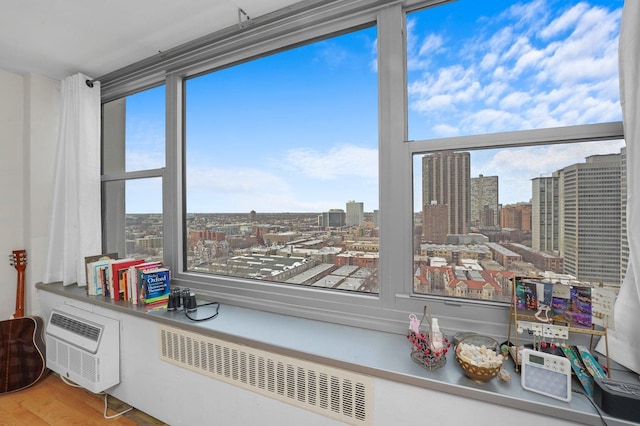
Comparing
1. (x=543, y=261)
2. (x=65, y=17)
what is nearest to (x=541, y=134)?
(x=543, y=261)

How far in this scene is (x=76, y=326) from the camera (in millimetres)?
1952

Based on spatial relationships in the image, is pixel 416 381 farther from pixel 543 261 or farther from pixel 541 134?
pixel 541 134

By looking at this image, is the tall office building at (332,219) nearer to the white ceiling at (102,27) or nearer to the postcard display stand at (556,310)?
the postcard display stand at (556,310)

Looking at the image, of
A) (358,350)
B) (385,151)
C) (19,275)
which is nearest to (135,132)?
(19,275)

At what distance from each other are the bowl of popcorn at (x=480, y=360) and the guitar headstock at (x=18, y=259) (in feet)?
11.1

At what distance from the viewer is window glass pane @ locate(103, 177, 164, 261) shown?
232 centimetres

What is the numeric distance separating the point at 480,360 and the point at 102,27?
2.79 metres

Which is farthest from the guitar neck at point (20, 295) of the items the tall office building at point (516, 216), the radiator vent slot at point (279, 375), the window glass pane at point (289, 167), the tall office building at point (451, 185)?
the tall office building at point (516, 216)

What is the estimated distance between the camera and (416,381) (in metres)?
1.03

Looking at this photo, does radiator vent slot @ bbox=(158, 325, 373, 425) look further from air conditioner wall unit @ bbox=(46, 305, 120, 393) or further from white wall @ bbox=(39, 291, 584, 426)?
air conditioner wall unit @ bbox=(46, 305, 120, 393)

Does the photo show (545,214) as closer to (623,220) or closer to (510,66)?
(623,220)

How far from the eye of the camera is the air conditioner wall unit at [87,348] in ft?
5.91

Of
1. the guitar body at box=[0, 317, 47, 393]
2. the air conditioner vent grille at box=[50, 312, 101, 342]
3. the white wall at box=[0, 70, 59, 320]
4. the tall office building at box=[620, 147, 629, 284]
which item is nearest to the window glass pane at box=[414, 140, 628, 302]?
the tall office building at box=[620, 147, 629, 284]

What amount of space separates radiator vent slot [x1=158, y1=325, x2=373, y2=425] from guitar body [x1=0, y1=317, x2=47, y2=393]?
147cm
